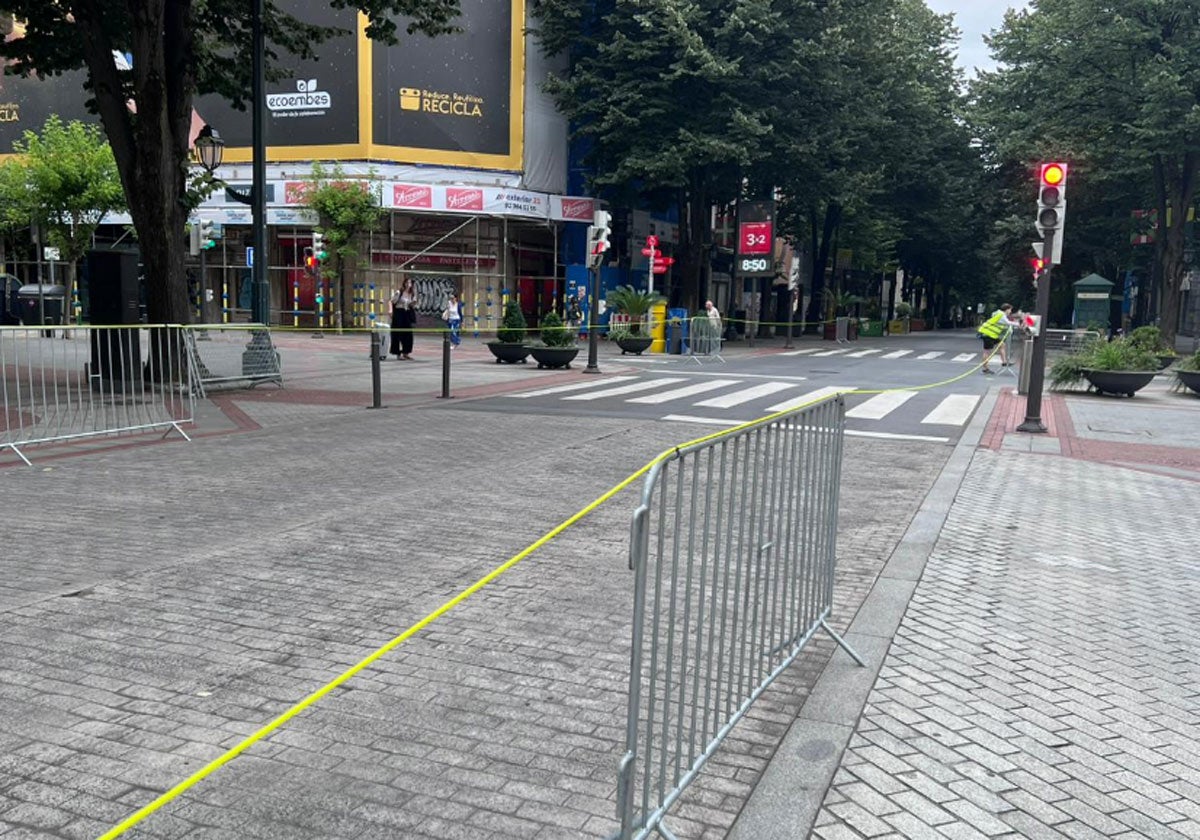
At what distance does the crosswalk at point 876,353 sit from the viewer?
32.1 metres

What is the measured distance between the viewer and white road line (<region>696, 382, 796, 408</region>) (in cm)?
1544

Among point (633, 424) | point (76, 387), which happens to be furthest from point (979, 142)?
point (76, 387)

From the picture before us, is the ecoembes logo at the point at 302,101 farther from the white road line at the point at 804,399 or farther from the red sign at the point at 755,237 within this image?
the white road line at the point at 804,399

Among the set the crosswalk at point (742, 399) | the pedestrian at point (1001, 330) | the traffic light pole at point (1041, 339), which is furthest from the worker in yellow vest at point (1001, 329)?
the traffic light pole at point (1041, 339)

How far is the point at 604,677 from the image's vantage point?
4199mm

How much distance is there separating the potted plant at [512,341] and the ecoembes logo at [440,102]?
15085 mm

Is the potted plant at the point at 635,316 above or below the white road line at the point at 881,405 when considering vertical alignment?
above

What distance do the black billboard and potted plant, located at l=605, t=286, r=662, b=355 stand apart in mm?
10300

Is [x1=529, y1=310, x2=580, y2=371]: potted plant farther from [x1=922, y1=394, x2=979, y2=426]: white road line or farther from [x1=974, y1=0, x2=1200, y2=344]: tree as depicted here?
[x1=974, y1=0, x2=1200, y2=344]: tree

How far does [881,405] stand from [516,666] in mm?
12957

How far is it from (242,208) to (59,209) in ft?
21.0

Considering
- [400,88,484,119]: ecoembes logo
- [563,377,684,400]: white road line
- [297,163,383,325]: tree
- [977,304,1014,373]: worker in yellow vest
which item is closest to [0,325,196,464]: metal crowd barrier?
Answer: [563,377,684,400]: white road line

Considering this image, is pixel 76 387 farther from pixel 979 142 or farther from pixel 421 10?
pixel 979 142

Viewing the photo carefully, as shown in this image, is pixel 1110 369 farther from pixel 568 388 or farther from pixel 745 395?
pixel 568 388
